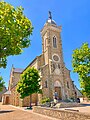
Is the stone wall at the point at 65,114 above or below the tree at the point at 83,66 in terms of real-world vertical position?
below

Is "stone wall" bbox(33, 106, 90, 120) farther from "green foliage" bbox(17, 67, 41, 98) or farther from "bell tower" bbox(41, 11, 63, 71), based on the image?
"bell tower" bbox(41, 11, 63, 71)

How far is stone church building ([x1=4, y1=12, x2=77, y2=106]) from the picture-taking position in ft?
113

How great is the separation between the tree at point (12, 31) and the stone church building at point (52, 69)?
24085 millimetres

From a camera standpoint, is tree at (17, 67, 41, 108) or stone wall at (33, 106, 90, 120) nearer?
stone wall at (33, 106, 90, 120)

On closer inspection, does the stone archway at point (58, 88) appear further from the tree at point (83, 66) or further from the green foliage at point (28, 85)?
the tree at point (83, 66)

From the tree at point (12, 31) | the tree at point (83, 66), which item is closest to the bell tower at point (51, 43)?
the tree at point (83, 66)

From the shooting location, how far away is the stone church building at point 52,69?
34.4m

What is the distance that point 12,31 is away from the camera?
30.6 feet

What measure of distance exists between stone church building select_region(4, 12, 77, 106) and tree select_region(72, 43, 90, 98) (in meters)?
19.9

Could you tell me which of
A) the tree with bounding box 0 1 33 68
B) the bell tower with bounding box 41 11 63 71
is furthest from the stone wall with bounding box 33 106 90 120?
the bell tower with bounding box 41 11 63 71

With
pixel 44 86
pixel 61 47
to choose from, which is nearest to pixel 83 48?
pixel 44 86

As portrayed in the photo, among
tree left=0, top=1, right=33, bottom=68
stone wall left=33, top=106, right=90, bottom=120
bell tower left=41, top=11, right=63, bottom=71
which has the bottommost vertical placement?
stone wall left=33, top=106, right=90, bottom=120

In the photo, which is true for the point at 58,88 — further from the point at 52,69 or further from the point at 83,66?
the point at 83,66

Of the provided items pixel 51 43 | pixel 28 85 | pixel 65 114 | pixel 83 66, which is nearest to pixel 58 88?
pixel 28 85
